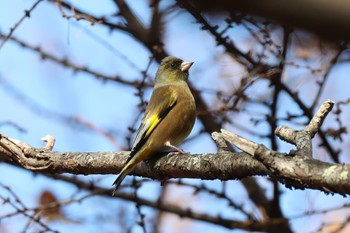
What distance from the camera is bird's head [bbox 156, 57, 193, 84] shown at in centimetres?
557

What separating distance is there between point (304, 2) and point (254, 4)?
0.25 feet

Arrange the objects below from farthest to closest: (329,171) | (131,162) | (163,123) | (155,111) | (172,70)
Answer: (172,70) → (155,111) → (163,123) → (131,162) → (329,171)

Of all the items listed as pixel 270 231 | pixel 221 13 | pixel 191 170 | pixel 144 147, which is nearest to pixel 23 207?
pixel 144 147

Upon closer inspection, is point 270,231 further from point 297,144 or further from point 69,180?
point 297,144

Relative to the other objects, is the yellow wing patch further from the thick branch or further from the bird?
the thick branch

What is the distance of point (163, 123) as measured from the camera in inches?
180

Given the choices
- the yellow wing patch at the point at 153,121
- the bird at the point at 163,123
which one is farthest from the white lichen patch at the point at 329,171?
the yellow wing patch at the point at 153,121

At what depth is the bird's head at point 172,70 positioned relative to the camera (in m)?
5.57

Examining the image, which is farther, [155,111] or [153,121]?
[155,111]

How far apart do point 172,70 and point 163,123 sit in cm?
Result: 118

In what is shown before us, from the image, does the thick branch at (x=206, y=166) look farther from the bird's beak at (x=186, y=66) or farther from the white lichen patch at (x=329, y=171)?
the bird's beak at (x=186, y=66)

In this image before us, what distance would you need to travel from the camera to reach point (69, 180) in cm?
578

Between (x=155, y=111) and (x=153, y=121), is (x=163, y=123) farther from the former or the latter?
A: (x=155, y=111)

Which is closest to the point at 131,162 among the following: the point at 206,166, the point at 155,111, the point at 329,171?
the point at 206,166
